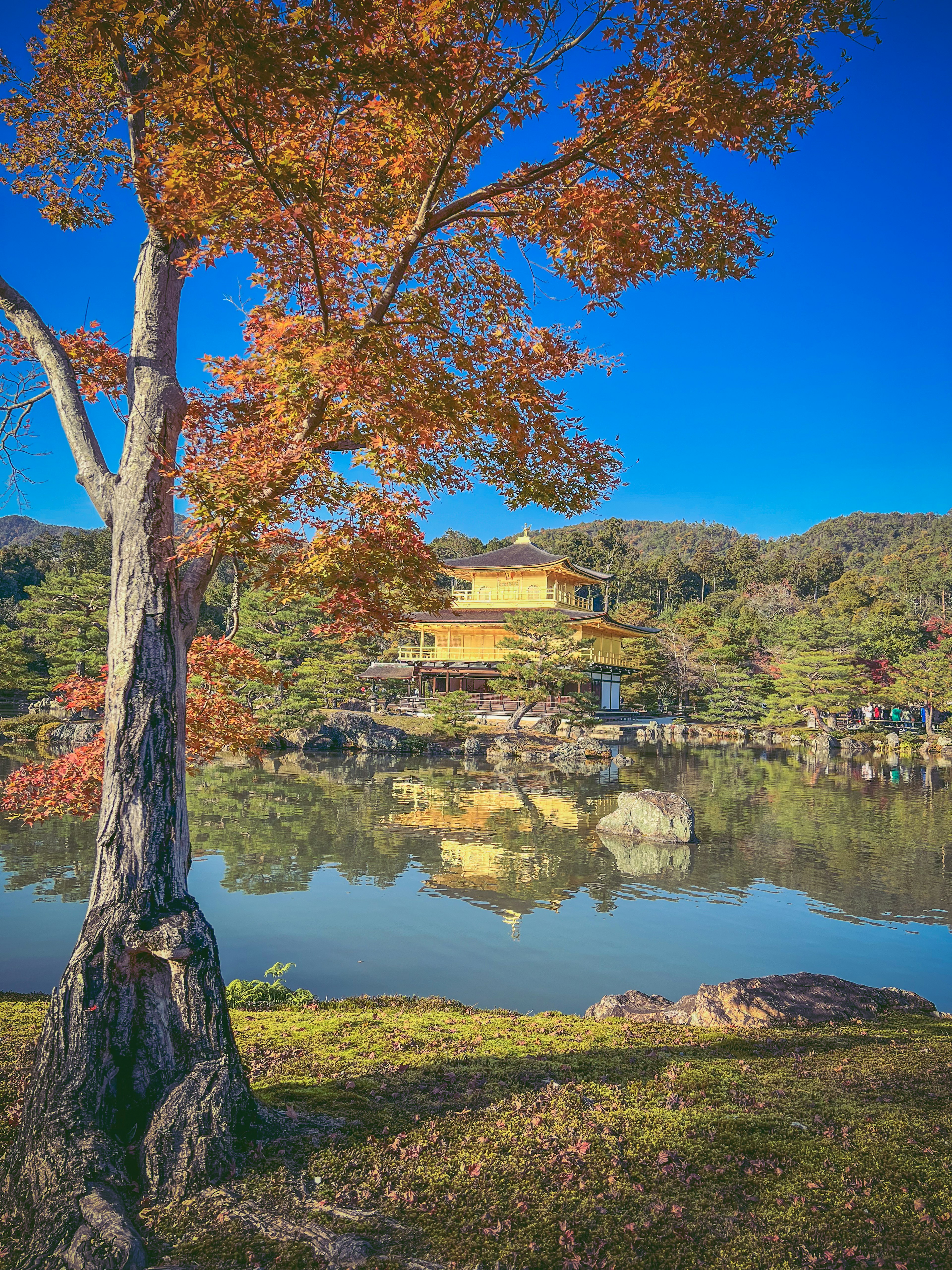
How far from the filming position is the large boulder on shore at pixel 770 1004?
441 centimetres

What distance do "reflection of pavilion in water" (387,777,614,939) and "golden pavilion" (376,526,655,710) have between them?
13.1 metres

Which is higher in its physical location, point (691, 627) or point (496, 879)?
point (691, 627)

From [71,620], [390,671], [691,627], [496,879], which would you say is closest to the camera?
[496,879]

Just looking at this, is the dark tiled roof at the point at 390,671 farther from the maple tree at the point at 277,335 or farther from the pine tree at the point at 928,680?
the maple tree at the point at 277,335

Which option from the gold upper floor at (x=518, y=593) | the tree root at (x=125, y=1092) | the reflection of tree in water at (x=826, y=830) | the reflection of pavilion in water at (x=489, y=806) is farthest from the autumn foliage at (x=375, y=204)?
the gold upper floor at (x=518, y=593)

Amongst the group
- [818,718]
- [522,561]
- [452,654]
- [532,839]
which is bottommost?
[532,839]

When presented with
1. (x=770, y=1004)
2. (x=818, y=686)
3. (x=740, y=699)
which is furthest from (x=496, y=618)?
(x=770, y=1004)

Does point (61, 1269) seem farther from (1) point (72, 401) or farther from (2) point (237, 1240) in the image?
(1) point (72, 401)

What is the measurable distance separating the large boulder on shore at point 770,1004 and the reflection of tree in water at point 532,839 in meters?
2.88

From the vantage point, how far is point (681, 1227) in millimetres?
2174

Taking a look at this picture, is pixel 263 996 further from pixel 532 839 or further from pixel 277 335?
pixel 532 839

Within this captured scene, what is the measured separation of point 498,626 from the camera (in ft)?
99.7

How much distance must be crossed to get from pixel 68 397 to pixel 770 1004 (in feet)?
17.6

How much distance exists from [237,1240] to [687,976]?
510cm
